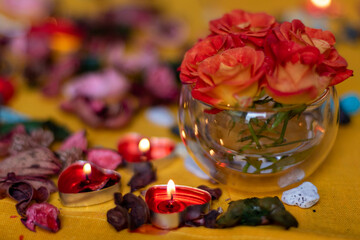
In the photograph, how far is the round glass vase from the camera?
56cm

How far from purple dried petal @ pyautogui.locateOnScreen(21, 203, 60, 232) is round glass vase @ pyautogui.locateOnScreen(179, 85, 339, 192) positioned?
24 cm

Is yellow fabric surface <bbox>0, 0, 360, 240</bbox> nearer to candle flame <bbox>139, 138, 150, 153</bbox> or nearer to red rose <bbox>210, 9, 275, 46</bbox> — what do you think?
candle flame <bbox>139, 138, 150, 153</bbox>

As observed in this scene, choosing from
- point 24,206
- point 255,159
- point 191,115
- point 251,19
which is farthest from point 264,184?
point 24,206

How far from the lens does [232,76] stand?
0.50 m

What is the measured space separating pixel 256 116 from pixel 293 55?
10cm

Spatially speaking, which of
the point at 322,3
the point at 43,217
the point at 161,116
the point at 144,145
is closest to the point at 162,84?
the point at 161,116

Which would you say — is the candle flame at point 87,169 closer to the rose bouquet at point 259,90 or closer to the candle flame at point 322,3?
the rose bouquet at point 259,90

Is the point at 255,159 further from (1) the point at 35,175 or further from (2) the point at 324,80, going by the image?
(1) the point at 35,175

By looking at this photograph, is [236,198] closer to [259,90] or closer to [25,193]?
[259,90]

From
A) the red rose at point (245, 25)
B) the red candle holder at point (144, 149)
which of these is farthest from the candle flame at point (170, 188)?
the red rose at point (245, 25)

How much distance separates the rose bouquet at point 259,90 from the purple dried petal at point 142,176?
109 mm

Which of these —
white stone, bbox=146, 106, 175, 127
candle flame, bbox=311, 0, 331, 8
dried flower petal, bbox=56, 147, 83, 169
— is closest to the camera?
dried flower petal, bbox=56, 147, 83, 169

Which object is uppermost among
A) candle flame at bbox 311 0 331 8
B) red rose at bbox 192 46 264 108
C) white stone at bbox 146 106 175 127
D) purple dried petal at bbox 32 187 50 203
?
candle flame at bbox 311 0 331 8

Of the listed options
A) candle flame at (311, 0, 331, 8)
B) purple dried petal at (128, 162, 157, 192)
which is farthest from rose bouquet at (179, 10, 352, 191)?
candle flame at (311, 0, 331, 8)
